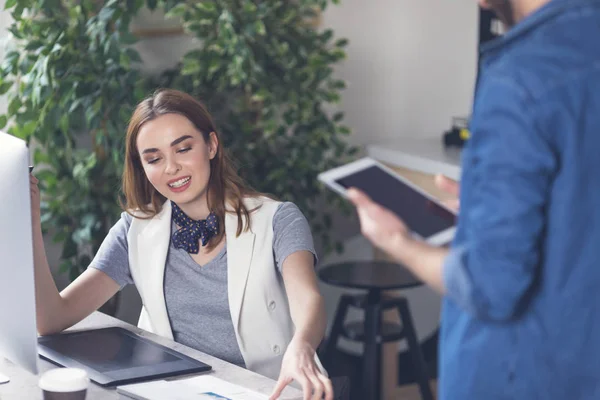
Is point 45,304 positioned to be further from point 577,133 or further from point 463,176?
point 577,133

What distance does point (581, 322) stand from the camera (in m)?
1.09

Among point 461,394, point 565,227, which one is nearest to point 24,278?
point 461,394

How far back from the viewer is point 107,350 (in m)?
1.85

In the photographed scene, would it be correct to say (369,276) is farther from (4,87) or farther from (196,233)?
(4,87)

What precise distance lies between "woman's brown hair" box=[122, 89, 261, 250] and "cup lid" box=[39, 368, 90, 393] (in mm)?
753

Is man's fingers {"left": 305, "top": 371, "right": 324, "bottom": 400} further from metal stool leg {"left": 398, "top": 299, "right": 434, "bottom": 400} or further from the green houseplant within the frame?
metal stool leg {"left": 398, "top": 299, "right": 434, "bottom": 400}

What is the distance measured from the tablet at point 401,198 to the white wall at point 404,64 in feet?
9.55

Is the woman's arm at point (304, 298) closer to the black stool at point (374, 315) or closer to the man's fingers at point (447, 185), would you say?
the man's fingers at point (447, 185)

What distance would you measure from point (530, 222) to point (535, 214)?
12mm

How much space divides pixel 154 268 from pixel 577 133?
1.32m

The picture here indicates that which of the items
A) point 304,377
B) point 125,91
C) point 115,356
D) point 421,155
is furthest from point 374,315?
point 304,377

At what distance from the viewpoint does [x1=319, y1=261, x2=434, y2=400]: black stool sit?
319 cm

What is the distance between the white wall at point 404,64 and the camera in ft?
13.4

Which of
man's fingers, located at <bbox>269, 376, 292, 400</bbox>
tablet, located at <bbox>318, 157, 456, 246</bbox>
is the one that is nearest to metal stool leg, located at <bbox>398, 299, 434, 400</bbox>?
man's fingers, located at <bbox>269, 376, 292, 400</bbox>
